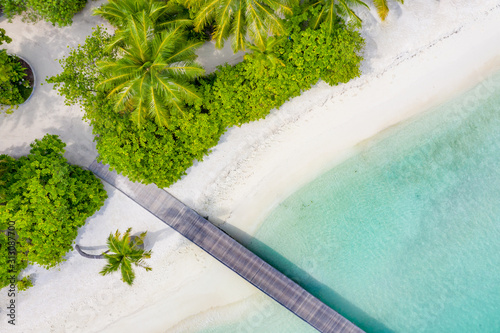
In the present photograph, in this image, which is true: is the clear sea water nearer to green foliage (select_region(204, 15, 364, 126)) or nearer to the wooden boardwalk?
the wooden boardwalk

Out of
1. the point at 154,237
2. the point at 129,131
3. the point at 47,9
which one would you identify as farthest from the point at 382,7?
the point at 154,237

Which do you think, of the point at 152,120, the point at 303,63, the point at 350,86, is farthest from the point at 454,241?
the point at 152,120

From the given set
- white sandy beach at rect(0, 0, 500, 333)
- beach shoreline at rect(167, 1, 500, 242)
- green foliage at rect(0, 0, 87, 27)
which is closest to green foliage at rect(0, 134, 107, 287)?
white sandy beach at rect(0, 0, 500, 333)

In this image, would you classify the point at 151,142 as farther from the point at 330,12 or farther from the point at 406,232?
the point at 406,232

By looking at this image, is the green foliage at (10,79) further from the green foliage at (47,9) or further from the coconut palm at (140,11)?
the coconut palm at (140,11)

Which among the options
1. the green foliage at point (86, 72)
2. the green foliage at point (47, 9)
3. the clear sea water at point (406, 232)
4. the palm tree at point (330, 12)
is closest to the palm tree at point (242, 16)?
the palm tree at point (330, 12)

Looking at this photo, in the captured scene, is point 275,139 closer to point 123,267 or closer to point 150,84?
point 150,84
